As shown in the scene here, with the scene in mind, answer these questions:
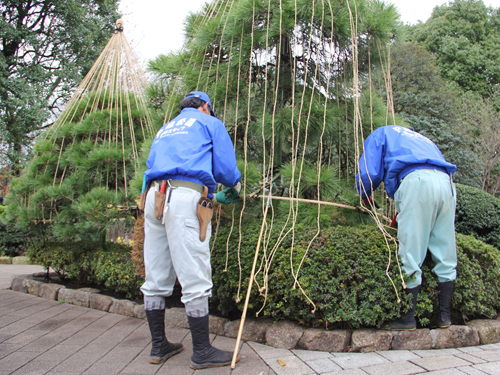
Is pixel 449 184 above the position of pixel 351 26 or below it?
below

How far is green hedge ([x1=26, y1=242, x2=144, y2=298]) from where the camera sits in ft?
10.3

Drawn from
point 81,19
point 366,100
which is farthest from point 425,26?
point 366,100

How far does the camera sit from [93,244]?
3984 millimetres

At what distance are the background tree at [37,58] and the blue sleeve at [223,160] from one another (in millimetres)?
6795

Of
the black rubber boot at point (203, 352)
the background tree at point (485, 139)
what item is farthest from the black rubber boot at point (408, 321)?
the background tree at point (485, 139)

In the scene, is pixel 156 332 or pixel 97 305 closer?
pixel 156 332

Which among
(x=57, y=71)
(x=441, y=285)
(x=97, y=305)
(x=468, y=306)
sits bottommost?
(x=97, y=305)

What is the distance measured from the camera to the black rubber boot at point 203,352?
1.90 meters

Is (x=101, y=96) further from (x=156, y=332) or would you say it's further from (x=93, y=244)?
(x=156, y=332)

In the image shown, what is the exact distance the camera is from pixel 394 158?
2344mm

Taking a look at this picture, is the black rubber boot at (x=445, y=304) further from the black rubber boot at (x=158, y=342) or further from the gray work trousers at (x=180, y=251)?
the black rubber boot at (x=158, y=342)

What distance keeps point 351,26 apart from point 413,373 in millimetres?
2436

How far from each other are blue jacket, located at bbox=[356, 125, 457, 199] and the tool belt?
1.20 meters

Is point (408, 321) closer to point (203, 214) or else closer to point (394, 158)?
point (394, 158)
